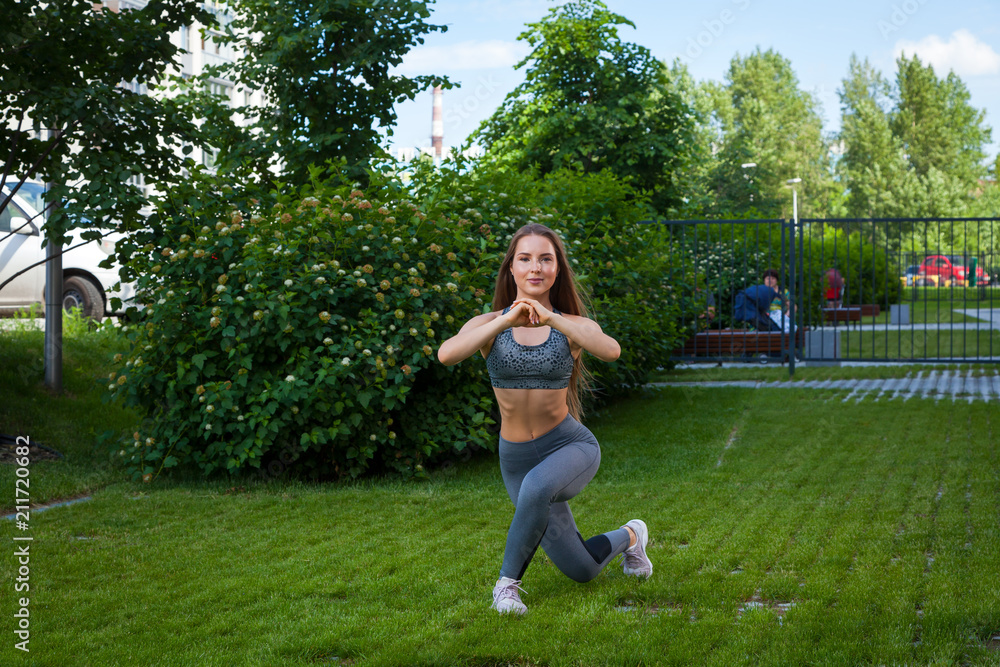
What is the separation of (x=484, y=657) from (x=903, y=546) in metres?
2.63

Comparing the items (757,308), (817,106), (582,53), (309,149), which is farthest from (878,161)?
(309,149)

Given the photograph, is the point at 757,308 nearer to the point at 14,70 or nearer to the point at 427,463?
the point at 427,463

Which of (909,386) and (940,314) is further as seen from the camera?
(940,314)

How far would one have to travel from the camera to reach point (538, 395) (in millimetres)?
4434

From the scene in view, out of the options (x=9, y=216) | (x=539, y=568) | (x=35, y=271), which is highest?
(x=9, y=216)

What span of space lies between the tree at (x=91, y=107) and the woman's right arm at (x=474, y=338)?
4.20 m

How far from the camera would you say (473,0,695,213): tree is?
67.0ft

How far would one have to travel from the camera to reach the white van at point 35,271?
40.3 feet

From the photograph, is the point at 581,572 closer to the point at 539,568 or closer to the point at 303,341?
the point at 539,568

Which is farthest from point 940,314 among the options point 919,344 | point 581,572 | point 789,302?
point 581,572

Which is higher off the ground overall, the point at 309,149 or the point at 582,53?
the point at 582,53

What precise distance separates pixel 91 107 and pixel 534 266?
489 cm

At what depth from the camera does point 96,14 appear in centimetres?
837

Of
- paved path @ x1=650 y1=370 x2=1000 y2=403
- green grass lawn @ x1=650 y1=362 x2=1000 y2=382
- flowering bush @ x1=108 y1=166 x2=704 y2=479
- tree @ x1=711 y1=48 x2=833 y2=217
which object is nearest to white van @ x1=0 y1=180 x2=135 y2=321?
flowering bush @ x1=108 y1=166 x2=704 y2=479
